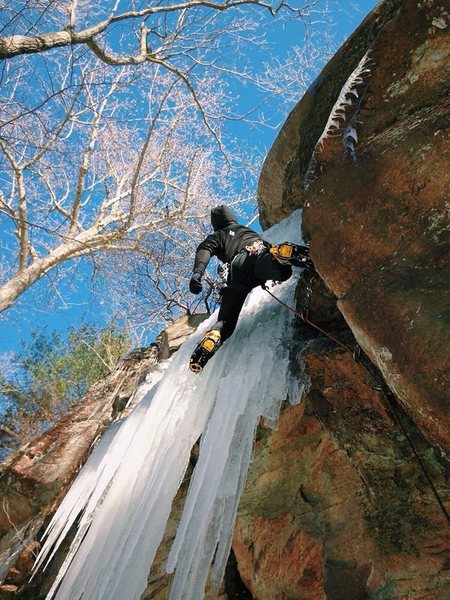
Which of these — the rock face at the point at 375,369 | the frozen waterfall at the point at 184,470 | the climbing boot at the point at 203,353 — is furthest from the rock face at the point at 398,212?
the climbing boot at the point at 203,353

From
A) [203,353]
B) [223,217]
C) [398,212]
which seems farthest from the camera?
[223,217]

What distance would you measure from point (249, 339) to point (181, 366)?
3.08ft

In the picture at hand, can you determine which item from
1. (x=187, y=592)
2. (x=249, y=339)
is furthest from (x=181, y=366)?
(x=187, y=592)

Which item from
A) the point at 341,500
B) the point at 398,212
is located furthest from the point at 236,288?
the point at 341,500

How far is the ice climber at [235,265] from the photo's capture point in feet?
11.1

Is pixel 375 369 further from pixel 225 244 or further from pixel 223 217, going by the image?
pixel 223 217

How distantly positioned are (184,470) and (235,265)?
1694 millimetres

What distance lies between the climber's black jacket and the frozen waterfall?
21.2 inches

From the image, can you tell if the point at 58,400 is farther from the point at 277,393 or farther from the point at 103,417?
the point at 277,393

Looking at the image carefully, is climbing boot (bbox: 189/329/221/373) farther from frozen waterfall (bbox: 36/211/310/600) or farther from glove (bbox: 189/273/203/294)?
glove (bbox: 189/273/203/294)

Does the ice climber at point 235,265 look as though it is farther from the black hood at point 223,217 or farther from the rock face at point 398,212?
the rock face at point 398,212

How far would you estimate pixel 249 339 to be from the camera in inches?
148

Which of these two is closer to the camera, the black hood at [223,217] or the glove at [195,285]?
the glove at [195,285]

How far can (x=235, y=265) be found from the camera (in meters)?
3.89
